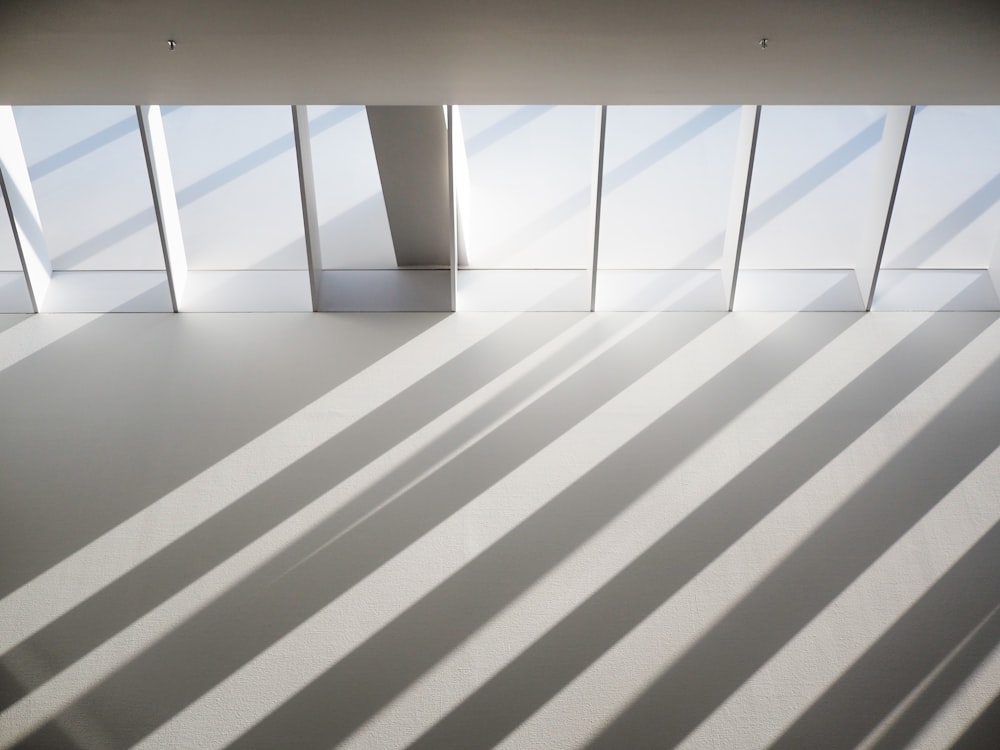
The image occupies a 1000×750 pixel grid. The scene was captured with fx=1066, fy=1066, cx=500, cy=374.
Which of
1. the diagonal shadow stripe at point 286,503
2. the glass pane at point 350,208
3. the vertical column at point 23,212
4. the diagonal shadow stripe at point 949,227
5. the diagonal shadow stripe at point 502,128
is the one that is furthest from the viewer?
the diagonal shadow stripe at point 502,128

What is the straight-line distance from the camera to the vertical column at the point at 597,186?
31.8 ft

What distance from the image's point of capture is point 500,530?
8.95m

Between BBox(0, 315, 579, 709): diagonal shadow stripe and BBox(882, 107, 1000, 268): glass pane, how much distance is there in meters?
3.84

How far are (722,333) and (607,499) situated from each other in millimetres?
2453

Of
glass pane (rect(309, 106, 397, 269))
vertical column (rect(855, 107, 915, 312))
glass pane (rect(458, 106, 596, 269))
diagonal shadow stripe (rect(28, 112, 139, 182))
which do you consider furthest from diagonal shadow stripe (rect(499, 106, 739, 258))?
diagonal shadow stripe (rect(28, 112, 139, 182))

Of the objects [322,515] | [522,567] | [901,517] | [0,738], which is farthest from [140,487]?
[901,517]

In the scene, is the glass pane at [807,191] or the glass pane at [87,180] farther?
the glass pane at [807,191]

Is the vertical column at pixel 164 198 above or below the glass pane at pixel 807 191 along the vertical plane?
above

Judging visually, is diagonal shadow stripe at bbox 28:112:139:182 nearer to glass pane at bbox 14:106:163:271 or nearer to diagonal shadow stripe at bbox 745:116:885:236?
glass pane at bbox 14:106:163:271

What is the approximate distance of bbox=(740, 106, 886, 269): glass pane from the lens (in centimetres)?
1148

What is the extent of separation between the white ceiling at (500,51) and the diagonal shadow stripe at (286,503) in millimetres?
3584

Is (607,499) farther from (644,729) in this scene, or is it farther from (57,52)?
(57,52)

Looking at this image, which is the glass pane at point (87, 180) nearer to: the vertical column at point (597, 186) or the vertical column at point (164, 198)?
the vertical column at point (164, 198)

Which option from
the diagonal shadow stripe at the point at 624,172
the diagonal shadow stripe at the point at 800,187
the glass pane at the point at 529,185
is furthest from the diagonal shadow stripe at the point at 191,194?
the diagonal shadow stripe at the point at 800,187
